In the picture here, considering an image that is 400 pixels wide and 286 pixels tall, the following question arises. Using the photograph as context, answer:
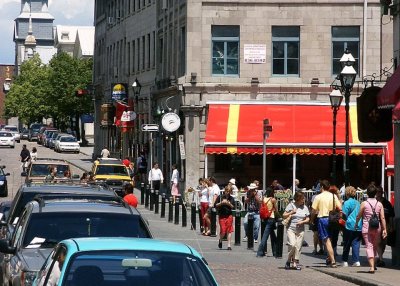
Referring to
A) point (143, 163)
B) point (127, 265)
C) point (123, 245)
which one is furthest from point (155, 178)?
point (127, 265)

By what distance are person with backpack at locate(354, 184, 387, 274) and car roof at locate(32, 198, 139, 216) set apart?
917 cm

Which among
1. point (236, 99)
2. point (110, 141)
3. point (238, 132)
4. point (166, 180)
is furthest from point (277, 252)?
point (110, 141)

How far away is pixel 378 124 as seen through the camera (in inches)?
1046

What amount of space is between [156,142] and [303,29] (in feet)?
49.2

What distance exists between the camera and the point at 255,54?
4784 cm

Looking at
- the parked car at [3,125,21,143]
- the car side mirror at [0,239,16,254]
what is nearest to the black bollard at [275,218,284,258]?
the car side mirror at [0,239,16,254]

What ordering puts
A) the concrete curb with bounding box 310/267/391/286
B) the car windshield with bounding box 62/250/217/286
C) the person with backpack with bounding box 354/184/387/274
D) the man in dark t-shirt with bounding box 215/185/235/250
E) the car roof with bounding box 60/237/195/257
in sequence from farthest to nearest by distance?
the man in dark t-shirt with bounding box 215/185/235/250 → the person with backpack with bounding box 354/184/387/274 → the concrete curb with bounding box 310/267/391/286 → the car roof with bounding box 60/237/195/257 → the car windshield with bounding box 62/250/217/286

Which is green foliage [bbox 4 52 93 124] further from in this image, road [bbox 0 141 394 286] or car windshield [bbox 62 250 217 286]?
car windshield [bbox 62 250 217 286]

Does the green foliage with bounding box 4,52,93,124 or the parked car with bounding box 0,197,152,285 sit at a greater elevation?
the green foliage with bounding box 4,52,93,124

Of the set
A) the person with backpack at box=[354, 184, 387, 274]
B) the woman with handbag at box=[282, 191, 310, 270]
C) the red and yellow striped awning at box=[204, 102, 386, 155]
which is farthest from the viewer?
the red and yellow striped awning at box=[204, 102, 386, 155]

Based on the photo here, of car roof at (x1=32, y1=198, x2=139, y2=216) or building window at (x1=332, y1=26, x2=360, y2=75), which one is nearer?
car roof at (x1=32, y1=198, x2=139, y2=216)

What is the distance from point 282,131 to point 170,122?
4.40 metres

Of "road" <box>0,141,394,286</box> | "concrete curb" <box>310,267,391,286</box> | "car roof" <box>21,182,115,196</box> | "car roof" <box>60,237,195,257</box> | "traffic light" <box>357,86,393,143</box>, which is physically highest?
"traffic light" <box>357,86,393,143</box>

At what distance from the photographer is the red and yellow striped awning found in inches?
1764
